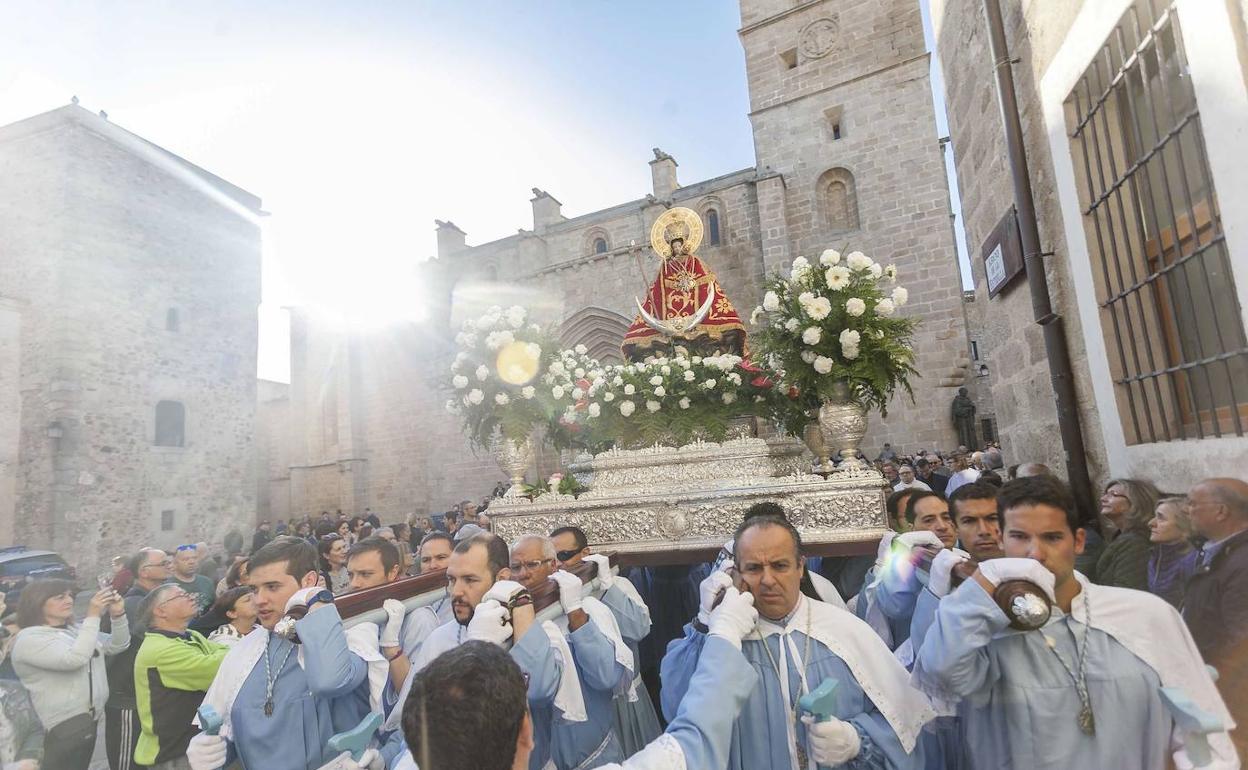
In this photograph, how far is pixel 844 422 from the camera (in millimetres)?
5062

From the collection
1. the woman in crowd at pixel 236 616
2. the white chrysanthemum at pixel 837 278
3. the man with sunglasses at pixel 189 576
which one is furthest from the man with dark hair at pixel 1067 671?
the man with sunglasses at pixel 189 576

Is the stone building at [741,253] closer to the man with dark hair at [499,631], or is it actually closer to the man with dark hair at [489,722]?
the man with dark hair at [499,631]

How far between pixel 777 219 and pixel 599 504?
1240cm

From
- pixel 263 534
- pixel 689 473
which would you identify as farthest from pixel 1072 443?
pixel 263 534

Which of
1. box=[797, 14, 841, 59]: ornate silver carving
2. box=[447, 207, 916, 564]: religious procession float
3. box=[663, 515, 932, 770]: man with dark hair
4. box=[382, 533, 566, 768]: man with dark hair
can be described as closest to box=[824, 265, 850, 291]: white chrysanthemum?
box=[447, 207, 916, 564]: religious procession float

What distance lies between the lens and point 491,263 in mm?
21281

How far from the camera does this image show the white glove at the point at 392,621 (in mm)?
3062

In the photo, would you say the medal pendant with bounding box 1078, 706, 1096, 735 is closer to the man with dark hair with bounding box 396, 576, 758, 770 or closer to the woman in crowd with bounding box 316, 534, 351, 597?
the man with dark hair with bounding box 396, 576, 758, 770

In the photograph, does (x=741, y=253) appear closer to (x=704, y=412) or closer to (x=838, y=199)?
(x=838, y=199)

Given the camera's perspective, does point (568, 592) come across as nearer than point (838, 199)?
Yes

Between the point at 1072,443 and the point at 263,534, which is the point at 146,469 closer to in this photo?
the point at 263,534

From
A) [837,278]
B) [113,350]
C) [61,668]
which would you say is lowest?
[61,668]

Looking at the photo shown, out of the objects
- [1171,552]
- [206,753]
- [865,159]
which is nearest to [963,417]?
[865,159]

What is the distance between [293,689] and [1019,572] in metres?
2.91
